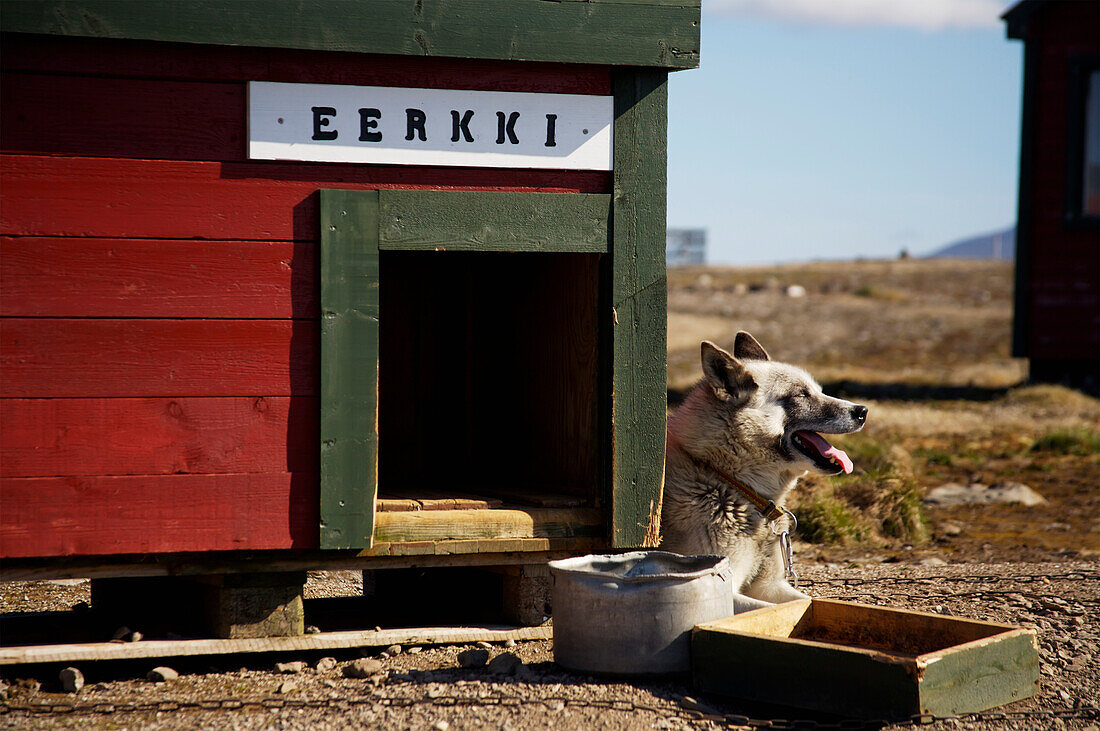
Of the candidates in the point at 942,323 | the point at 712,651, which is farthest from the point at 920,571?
the point at 942,323

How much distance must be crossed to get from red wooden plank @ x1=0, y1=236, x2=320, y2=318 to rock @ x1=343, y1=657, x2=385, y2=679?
4.50 feet

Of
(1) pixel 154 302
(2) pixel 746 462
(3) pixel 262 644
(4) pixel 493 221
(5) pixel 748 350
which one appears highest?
(4) pixel 493 221

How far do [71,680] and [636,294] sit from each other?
2.64 metres

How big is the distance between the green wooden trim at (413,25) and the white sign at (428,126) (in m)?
0.17

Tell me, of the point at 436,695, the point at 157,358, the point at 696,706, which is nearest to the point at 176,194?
the point at 157,358

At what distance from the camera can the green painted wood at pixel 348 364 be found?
443 cm

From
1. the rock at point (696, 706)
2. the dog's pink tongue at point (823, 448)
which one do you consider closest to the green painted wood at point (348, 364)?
the rock at point (696, 706)

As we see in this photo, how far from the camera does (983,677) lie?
3.96 metres

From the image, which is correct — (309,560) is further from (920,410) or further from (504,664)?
(920,410)

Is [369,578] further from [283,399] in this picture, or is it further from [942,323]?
[942,323]

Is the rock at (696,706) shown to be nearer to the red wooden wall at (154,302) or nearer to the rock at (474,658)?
the rock at (474,658)

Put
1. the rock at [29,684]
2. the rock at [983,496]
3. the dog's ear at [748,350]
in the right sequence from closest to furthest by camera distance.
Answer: the rock at [29,684] < the dog's ear at [748,350] < the rock at [983,496]

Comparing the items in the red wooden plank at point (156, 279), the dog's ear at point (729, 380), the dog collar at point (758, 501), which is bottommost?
the dog collar at point (758, 501)

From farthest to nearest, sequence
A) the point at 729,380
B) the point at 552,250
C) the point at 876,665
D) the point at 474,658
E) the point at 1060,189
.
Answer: the point at 1060,189 → the point at 729,380 → the point at 552,250 → the point at 474,658 → the point at 876,665
